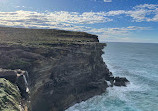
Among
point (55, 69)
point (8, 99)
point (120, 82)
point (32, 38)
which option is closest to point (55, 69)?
point (55, 69)

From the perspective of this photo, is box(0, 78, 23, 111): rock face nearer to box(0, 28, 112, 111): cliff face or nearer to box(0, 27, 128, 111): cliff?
box(0, 27, 128, 111): cliff

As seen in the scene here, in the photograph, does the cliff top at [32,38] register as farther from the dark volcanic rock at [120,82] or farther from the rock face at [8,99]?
the rock face at [8,99]

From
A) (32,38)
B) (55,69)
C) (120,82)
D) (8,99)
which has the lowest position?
(120,82)

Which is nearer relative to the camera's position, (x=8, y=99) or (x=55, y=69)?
(x=8, y=99)

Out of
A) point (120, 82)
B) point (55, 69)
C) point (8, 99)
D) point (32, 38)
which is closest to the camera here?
point (8, 99)

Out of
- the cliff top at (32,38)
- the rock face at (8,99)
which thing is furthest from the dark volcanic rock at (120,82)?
the rock face at (8,99)

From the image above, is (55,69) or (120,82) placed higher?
(55,69)

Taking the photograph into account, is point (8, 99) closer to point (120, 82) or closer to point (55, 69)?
point (55, 69)

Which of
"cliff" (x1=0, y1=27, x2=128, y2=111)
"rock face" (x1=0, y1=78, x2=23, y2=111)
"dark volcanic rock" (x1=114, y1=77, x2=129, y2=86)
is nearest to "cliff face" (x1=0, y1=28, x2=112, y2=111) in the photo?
"cliff" (x1=0, y1=27, x2=128, y2=111)

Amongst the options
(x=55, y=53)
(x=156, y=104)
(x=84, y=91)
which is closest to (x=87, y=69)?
(x=84, y=91)
